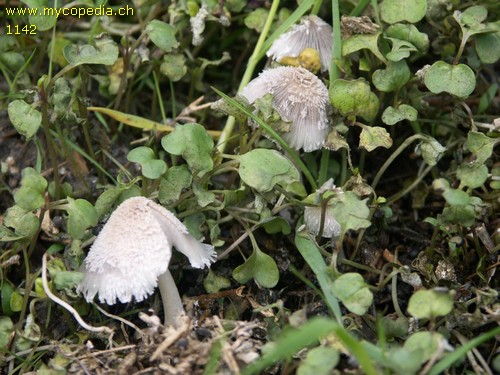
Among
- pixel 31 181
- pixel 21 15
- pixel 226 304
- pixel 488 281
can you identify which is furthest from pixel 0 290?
pixel 488 281

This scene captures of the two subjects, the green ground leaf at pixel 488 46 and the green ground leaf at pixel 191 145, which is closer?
the green ground leaf at pixel 191 145

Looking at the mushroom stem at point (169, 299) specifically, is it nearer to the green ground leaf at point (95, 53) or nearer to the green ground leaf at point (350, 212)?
the green ground leaf at point (350, 212)

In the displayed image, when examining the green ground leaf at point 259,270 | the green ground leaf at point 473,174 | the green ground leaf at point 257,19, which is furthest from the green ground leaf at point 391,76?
the green ground leaf at point 259,270

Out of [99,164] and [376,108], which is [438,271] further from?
[99,164]

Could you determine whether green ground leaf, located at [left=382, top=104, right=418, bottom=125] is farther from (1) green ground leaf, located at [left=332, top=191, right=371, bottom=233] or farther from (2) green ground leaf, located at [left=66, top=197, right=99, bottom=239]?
(2) green ground leaf, located at [left=66, top=197, right=99, bottom=239]

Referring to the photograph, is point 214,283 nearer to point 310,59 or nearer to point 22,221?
point 22,221

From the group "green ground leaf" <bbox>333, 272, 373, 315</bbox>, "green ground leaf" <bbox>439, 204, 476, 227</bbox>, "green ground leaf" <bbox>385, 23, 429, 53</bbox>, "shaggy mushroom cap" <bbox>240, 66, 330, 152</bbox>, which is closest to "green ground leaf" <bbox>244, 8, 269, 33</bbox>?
"shaggy mushroom cap" <bbox>240, 66, 330, 152</bbox>
